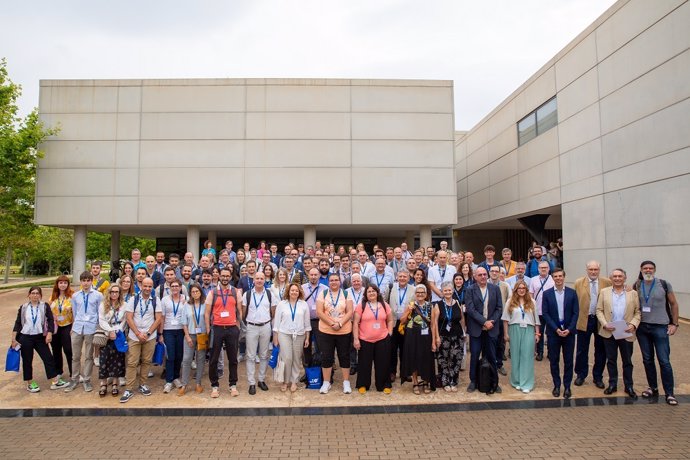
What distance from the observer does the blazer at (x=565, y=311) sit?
6137 mm

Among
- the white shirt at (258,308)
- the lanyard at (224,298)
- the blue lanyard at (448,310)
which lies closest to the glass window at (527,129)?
the blue lanyard at (448,310)

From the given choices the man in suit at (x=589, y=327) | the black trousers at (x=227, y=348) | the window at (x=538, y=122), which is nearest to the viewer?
the black trousers at (x=227, y=348)

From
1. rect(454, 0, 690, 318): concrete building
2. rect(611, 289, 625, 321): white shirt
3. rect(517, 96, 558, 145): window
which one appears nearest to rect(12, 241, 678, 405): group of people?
rect(611, 289, 625, 321): white shirt

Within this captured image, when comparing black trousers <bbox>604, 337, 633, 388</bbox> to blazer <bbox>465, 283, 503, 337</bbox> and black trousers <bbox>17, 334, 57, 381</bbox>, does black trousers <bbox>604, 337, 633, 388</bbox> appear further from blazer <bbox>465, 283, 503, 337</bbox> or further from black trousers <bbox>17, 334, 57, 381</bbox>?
black trousers <bbox>17, 334, 57, 381</bbox>

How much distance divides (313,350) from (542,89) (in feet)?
57.1

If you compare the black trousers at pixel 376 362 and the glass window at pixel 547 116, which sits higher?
the glass window at pixel 547 116

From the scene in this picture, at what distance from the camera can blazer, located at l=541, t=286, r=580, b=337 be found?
614 cm

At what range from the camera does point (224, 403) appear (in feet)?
19.3

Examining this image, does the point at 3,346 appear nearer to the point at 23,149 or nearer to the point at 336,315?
the point at 336,315

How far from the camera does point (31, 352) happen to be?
6.46 metres

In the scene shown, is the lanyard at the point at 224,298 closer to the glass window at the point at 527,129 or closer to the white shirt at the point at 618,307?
the white shirt at the point at 618,307

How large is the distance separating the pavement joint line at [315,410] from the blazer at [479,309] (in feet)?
3.32

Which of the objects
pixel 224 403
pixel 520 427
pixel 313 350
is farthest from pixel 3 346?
pixel 520 427

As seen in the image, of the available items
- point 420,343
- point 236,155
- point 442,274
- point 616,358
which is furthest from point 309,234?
point 616,358
